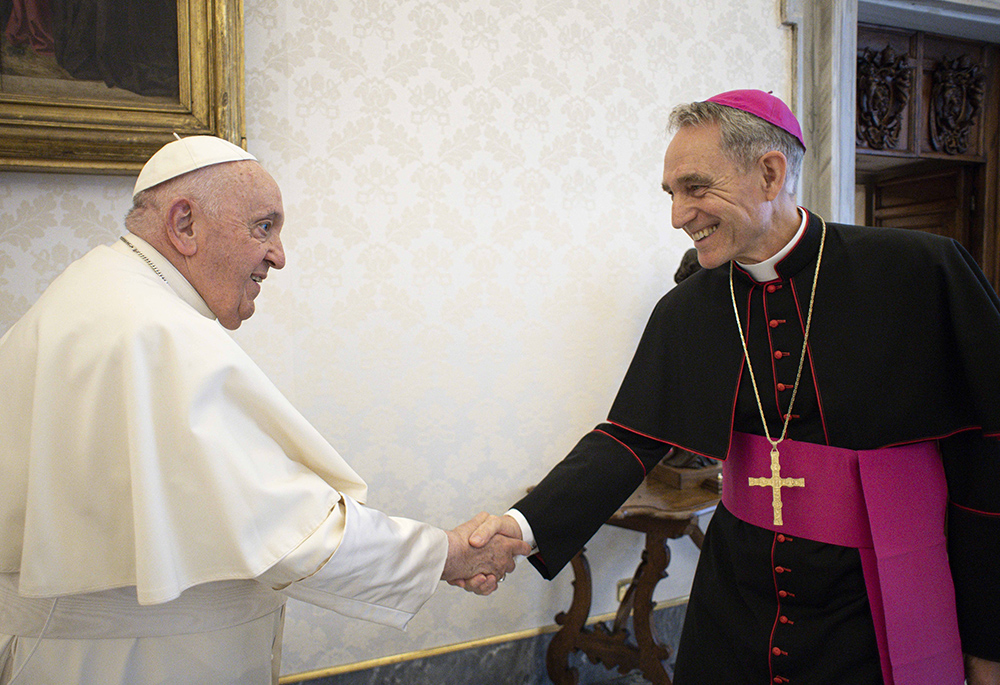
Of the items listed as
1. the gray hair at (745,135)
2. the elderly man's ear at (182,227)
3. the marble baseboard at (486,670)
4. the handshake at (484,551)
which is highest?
the gray hair at (745,135)

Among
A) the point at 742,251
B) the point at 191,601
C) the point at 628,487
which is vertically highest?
the point at 742,251

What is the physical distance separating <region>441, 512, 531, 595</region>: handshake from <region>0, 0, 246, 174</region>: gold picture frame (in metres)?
1.43

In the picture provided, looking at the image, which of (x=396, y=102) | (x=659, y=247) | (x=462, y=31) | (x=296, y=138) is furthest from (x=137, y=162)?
(x=659, y=247)

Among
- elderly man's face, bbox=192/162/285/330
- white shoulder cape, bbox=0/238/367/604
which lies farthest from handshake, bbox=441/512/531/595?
elderly man's face, bbox=192/162/285/330

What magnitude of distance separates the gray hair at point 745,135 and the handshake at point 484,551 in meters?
1.04

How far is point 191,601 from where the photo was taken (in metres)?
1.38

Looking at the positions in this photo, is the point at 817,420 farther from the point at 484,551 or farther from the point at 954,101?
the point at 954,101

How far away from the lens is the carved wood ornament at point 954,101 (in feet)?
11.4

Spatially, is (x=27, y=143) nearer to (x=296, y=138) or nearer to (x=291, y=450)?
(x=296, y=138)

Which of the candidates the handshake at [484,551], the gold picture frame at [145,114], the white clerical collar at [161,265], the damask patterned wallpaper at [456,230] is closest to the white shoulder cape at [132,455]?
the white clerical collar at [161,265]

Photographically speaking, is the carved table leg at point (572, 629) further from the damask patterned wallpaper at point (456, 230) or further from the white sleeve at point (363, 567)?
the white sleeve at point (363, 567)

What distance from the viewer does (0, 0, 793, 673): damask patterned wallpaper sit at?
2400 mm

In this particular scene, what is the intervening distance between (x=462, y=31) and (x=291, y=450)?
1.84 m

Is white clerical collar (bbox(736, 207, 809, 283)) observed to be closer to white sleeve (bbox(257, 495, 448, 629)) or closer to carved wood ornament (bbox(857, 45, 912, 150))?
white sleeve (bbox(257, 495, 448, 629))
